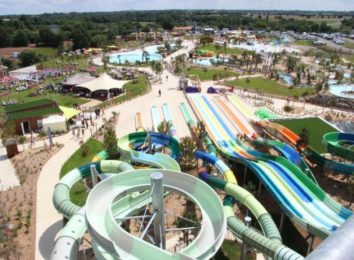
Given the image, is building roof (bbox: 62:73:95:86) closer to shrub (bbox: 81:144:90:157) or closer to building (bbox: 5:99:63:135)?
building (bbox: 5:99:63:135)

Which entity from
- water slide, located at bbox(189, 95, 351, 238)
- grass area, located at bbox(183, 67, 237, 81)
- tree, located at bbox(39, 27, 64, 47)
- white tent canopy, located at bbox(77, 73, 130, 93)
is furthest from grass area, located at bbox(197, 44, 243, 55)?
→ water slide, located at bbox(189, 95, 351, 238)

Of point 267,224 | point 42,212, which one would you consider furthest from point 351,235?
point 42,212

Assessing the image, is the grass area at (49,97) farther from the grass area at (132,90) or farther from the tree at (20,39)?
the tree at (20,39)

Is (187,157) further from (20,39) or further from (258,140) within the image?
(20,39)

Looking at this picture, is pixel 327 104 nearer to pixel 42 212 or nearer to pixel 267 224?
pixel 267 224

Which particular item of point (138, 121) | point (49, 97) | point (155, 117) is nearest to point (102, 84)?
point (49, 97)

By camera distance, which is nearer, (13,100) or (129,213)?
(129,213)
